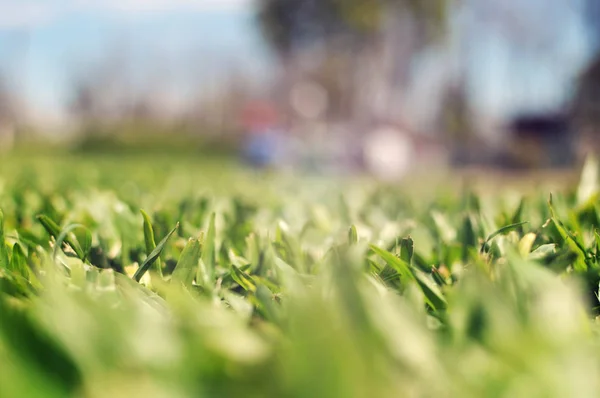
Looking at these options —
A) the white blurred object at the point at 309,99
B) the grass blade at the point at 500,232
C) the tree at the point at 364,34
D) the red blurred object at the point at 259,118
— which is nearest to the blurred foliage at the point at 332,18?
the tree at the point at 364,34

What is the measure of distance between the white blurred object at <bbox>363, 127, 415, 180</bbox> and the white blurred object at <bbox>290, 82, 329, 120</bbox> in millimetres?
6462

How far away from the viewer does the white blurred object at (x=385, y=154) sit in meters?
24.0

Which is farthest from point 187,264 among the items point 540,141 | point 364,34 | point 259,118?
point 259,118

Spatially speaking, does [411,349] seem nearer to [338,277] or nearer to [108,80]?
[338,277]

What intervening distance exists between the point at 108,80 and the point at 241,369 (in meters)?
64.5

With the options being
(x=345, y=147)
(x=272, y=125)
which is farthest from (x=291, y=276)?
(x=272, y=125)

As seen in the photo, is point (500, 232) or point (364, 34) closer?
point (500, 232)

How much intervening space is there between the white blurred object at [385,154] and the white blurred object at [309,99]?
6.46 metres

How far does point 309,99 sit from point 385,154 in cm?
1487

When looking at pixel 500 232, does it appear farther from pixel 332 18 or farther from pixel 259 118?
pixel 259 118

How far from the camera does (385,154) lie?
26.7 metres

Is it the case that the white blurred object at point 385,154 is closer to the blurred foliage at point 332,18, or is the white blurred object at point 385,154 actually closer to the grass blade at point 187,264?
the blurred foliage at point 332,18

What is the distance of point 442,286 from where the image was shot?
1076 mm

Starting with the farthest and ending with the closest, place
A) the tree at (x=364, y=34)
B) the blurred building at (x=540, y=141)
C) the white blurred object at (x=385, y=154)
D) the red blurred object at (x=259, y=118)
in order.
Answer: the red blurred object at (x=259, y=118), the tree at (x=364, y=34), the blurred building at (x=540, y=141), the white blurred object at (x=385, y=154)
